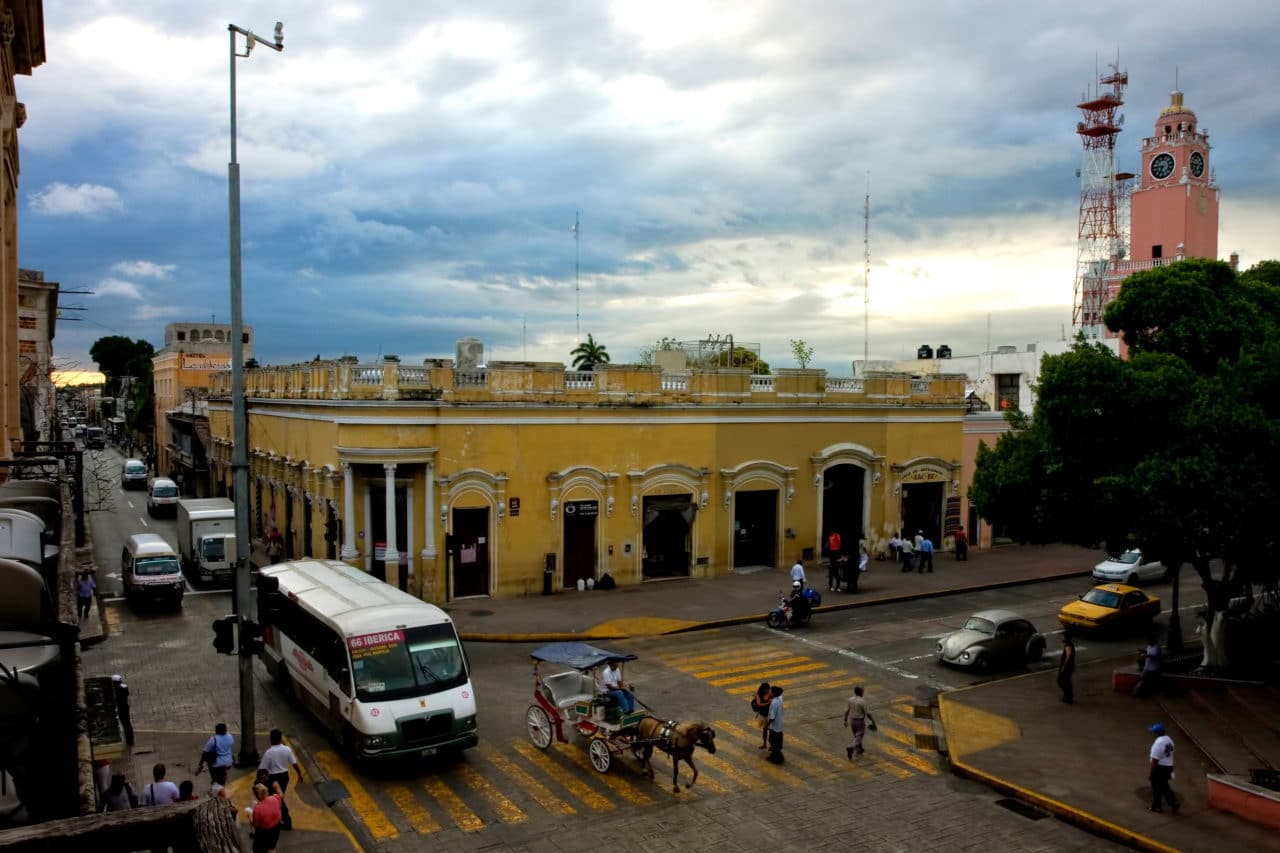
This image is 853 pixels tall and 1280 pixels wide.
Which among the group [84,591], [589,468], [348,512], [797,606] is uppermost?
[589,468]

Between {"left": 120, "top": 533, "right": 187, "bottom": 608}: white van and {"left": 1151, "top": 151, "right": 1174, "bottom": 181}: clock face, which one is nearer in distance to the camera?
{"left": 120, "top": 533, "right": 187, "bottom": 608}: white van

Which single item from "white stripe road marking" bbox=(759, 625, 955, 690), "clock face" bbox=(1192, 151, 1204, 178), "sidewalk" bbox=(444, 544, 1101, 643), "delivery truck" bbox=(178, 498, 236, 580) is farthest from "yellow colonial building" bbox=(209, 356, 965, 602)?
"clock face" bbox=(1192, 151, 1204, 178)

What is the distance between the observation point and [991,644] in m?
21.7

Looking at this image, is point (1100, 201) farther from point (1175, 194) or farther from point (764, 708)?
point (764, 708)

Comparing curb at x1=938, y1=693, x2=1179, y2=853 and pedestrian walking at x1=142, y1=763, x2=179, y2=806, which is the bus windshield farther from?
curb at x1=938, y1=693, x2=1179, y2=853

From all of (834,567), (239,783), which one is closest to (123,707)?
(239,783)

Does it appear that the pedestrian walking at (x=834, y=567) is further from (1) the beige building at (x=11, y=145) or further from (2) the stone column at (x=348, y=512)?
(1) the beige building at (x=11, y=145)

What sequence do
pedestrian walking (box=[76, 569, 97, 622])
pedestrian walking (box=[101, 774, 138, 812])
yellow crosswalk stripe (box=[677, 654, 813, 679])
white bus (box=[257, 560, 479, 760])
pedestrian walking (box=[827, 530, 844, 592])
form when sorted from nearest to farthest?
pedestrian walking (box=[101, 774, 138, 812])
white bus (box=[257, 560, 479, 760])
yellow crosswalk stripe (box=[677, 654, 813, 679])
pedestrian walking (box=[76, 569, 97, 622])
pedestrian walking (box=[827, 530, 844, 592])

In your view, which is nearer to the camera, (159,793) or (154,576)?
(159,793)

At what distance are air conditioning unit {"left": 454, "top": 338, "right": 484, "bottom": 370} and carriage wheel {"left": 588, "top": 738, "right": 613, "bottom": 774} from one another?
18.8 metres

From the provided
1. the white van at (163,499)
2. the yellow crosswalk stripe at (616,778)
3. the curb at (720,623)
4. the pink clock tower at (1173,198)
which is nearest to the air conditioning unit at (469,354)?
the curb at (720,623)

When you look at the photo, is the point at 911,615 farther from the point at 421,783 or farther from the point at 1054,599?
the point at 421,783

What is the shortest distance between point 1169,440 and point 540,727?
→ 1327 centimetres

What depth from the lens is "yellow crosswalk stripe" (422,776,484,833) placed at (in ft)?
44.0
